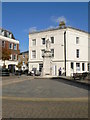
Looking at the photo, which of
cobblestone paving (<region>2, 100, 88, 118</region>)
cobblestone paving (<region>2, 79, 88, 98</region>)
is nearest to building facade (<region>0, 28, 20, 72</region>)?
cobblestone paving (<region>2, 79, 88, 98</region>)

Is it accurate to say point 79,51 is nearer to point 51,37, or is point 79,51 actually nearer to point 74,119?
point 51,37

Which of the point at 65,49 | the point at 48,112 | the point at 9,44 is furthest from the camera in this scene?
the point at 9,44

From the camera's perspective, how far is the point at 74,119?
18.7ft

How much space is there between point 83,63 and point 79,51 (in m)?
3.45

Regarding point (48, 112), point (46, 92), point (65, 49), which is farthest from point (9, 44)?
point (48, 112)

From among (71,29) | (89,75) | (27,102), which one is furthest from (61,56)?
(27,102)

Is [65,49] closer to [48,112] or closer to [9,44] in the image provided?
[9,44]

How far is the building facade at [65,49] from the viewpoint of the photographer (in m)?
40.3

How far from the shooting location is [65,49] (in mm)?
40188

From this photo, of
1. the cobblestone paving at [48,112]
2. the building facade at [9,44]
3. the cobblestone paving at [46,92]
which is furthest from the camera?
the building facade at [9,44]

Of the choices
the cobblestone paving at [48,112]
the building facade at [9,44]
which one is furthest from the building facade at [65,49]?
the cobblestone paving at [48,112]

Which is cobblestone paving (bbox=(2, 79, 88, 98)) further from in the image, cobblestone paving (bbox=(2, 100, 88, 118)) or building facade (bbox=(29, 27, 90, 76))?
building facade (bbox=(29, 27, 90, 76))

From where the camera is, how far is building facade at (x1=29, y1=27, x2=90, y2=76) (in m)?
40.3

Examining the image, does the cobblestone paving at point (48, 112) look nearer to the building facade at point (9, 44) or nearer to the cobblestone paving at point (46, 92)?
the cobblestone paving at point (46, 92)
